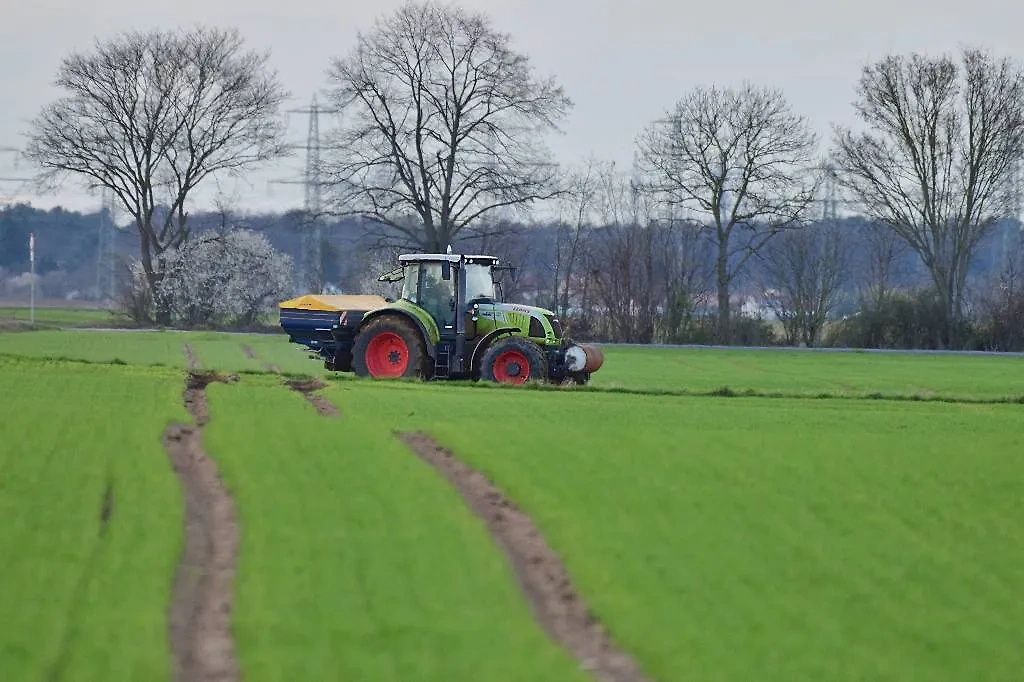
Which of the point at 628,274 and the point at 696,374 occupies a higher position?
the point at 628,274

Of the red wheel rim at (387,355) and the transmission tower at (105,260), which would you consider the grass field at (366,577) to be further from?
the transmission tower at (105,260)

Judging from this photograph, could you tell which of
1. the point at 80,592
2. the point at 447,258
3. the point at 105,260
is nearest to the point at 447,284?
the point at 447,258

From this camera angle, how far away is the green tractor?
2314 centimetres

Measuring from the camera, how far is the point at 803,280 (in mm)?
→ 52594

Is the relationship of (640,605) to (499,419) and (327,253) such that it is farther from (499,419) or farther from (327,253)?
(327,253)

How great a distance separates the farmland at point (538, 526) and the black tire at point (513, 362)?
4.95 meters

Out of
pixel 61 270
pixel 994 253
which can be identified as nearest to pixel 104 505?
pixel 994 253

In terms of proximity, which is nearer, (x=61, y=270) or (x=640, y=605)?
(x=640, y=605)

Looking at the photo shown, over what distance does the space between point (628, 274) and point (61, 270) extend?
5627 centimetres

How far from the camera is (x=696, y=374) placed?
30.8m

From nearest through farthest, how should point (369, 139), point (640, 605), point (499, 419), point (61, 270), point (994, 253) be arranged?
point (640, 605) < point (499, 419) < point (369, 139) < point (994, 253) < point (61, 270)

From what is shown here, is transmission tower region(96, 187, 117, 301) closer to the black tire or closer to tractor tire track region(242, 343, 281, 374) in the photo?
tractor tire track region(242, 343, 281, 374)

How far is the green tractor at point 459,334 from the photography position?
23.1 meters

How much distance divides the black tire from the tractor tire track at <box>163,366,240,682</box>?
389 inches
